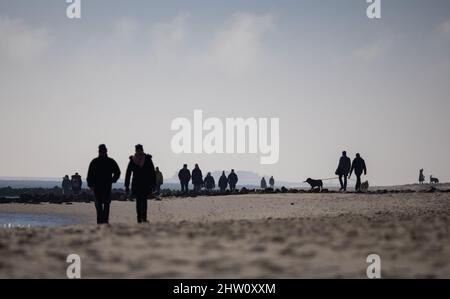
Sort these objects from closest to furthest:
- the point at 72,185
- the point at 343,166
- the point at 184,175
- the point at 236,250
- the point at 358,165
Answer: the point at 236,250
the point at 358,165
the point at 343,166
the point at 184,175
the point at 72,185

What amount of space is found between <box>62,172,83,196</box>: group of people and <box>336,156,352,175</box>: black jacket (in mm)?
20508

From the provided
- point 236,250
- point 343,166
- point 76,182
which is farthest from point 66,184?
point 236,250

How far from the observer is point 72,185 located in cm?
4200

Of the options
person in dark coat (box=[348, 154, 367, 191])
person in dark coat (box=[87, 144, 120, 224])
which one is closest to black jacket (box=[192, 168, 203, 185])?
person in dark coat (box=[348, 154, 367, 191])

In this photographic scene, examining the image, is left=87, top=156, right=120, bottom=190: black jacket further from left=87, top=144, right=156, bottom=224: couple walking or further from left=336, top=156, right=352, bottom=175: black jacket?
left=336, top=156, right=352, bottom=175: black jacket

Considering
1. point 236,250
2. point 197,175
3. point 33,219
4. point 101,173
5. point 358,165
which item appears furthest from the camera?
point 197,175

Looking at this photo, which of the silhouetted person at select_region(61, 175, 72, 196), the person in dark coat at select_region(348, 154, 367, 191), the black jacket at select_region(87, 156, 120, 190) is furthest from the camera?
the silhouetted person at select_region(61, 175, 72, 196)

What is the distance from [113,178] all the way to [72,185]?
3125cm

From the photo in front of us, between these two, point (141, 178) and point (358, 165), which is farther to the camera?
point (358, 165)

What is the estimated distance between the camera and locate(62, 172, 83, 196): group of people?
129ft

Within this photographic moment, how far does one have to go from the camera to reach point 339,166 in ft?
88.4

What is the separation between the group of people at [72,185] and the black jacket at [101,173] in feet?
90.1

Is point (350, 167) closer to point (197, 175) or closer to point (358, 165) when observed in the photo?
point (358, 165)
